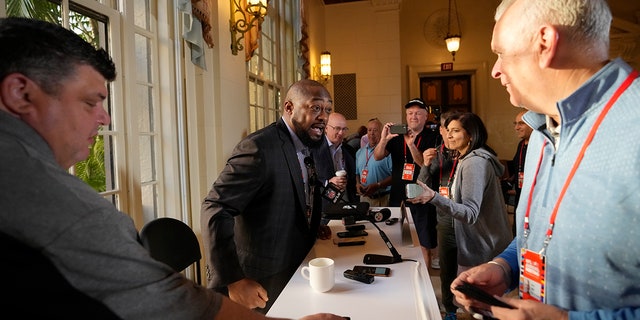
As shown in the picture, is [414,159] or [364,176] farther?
[364,176]

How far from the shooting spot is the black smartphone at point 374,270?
4.54 feet

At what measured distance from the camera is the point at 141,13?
2.25 metres

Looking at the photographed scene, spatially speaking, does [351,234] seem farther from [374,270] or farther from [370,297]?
[370,297]

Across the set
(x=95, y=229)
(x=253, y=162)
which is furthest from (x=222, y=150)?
(x=95, y=229)

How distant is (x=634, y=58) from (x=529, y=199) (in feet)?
30.9

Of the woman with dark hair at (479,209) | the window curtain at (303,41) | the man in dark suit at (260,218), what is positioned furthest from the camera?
the window curtain at (303,41)

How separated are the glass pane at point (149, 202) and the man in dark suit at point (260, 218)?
804 millimetres

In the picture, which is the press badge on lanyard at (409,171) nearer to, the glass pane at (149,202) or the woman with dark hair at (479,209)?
the woman with dark hair at (479,209)

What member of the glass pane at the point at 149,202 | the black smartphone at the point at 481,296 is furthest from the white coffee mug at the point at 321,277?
the glass pane at the point at 149,202

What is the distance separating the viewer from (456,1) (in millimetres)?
8078

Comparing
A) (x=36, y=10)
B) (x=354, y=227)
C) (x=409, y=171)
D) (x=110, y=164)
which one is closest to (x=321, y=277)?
(x=354, y=227)

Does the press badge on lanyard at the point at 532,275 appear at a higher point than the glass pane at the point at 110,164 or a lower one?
lower

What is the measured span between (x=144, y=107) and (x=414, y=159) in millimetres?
2436

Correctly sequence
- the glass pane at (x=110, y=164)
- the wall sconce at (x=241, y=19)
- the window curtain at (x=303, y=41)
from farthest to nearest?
the window curtain at (x=303, y=41)
the wall sconce at (x=241, y=19)
the glass pane at (x=110, y=164)
